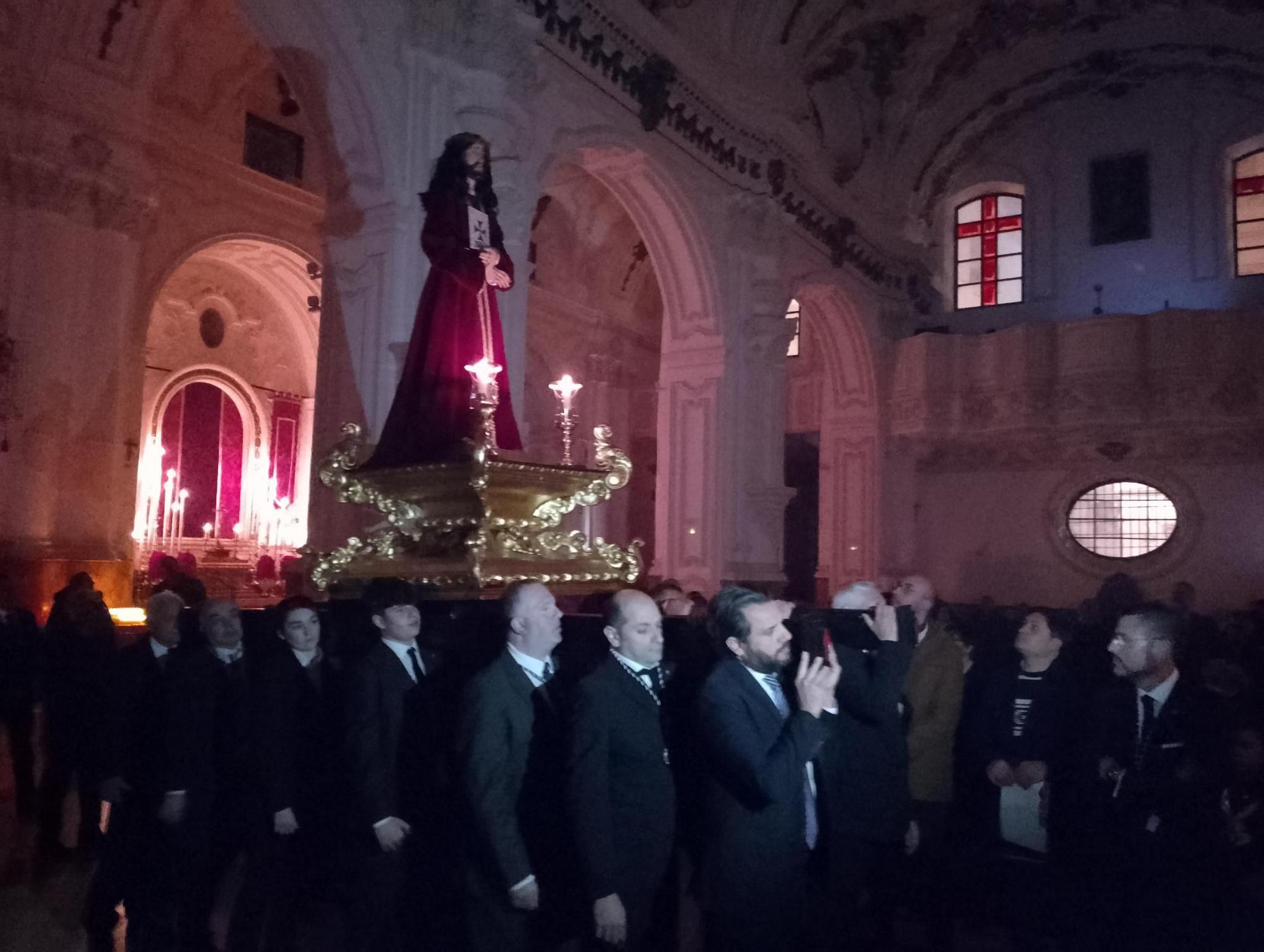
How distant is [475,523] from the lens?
5895 millimetres

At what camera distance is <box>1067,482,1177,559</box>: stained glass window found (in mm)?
17484

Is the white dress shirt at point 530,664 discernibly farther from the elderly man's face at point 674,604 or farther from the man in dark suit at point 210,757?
the elderly man's face at point 674,604

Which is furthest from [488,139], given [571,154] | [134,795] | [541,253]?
[541,253]

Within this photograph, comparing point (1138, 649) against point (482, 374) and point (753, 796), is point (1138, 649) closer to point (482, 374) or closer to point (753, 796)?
point (753, 796)

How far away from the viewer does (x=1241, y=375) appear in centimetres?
1475

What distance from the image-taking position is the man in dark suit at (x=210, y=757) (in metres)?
4.05

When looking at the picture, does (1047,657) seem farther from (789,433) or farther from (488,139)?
(789,433)

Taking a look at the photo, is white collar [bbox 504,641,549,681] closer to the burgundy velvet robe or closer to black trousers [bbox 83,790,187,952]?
black trousers [bbox 83,790,187,952]

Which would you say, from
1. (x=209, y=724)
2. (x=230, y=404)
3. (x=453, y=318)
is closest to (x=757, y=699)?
(x=209, y=724)

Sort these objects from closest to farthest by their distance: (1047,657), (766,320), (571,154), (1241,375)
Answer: (1047,657) < (571,154) < (766,320) < (1241,375)

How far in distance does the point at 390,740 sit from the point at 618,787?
982mm

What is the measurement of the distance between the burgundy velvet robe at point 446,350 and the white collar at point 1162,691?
3.87 m

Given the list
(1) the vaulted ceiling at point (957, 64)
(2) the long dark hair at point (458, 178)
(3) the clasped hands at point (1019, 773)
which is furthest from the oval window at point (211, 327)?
(3) the clasped hands at point (1019, 773)

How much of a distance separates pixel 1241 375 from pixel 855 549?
6.28 metres
